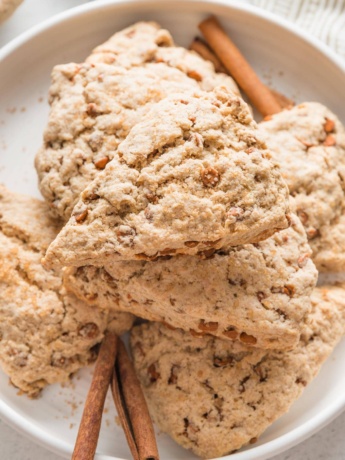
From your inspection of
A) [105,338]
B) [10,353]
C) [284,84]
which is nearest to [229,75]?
[284,84]

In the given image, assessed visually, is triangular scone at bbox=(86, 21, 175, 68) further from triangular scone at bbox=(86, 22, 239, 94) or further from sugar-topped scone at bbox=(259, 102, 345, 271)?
sugar-topped scone at bbox=(259, 102, 345, 271)

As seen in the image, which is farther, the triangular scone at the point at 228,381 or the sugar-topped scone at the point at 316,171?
the sugar-topped scone at the point at 316,171

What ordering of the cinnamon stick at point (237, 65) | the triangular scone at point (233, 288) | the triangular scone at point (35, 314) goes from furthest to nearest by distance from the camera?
the cinnamon stick at point (237, 65)
the triangular scone at point (35, 314)
the triangular scone at point (233, 288)

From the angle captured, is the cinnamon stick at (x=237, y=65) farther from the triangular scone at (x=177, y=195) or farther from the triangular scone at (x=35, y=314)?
the triangular scone at (x=35, y=314)

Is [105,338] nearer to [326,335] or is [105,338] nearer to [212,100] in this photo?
[326,335]

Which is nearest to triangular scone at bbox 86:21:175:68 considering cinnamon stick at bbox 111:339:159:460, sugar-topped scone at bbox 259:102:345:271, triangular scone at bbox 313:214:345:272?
sugar-topped scone at bbox 259:102:345:271

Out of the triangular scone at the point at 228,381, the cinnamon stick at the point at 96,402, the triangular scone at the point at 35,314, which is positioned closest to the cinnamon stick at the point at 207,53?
the triangular scone at the point at 35,314
